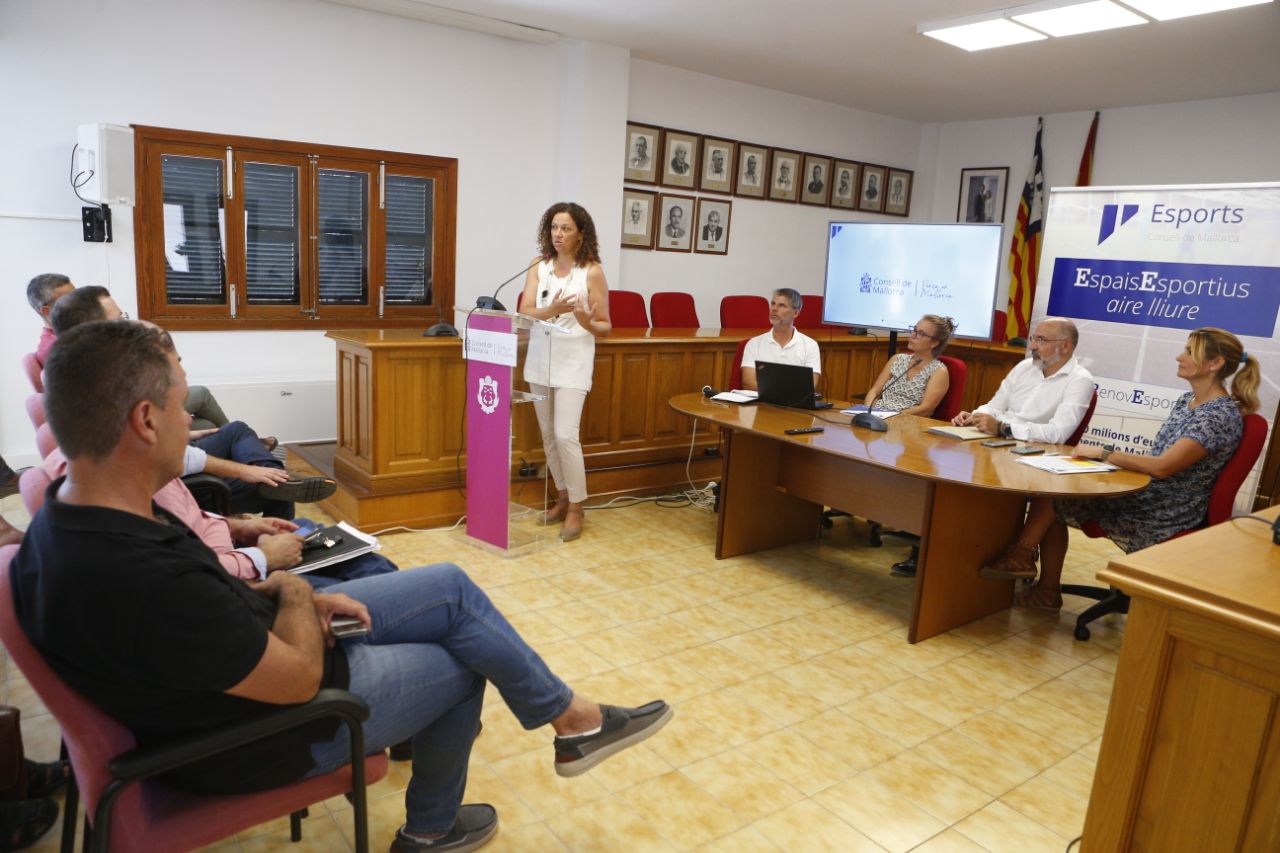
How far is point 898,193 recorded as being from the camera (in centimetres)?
909

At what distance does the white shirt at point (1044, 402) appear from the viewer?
11.9ft

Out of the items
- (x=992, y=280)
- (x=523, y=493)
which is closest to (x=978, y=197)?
(x=992, y=280)

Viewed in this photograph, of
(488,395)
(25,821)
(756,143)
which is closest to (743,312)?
(756,143)

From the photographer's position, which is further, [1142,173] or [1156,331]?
[1142,173]

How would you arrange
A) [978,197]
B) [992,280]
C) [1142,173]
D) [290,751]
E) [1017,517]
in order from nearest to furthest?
[290,751]
[1017,517]
[992,280]
[1142,173]
[978,197]

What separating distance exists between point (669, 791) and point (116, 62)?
5044 mm

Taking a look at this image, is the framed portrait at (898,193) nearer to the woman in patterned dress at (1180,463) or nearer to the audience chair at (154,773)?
the woman in patterned dress at (1180,463)

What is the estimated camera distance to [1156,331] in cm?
493

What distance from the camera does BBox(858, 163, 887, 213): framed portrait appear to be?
28.6ft

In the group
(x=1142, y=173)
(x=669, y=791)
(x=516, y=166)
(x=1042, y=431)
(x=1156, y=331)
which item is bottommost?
(x=669, y=791)

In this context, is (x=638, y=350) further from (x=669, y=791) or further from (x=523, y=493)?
(x=669, y=791)

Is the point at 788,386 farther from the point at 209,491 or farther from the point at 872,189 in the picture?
the point at 872,189

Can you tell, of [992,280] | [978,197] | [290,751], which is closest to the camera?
[290,751]

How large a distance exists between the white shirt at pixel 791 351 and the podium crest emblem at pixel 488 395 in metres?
1.51
